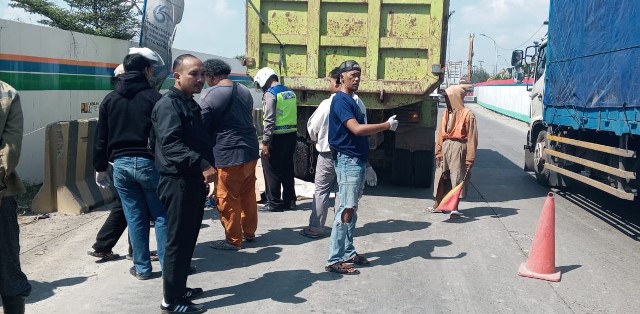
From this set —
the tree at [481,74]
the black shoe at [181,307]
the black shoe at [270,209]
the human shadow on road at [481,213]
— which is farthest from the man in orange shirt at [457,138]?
the tree at [481,74]

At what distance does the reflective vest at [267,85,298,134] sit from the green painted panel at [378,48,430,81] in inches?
61.8

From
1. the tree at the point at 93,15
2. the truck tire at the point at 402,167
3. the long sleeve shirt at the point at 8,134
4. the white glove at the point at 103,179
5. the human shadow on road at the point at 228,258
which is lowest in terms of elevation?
the human shadow on road at the point at 228,258

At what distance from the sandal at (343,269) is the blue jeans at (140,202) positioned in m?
Answer: 1.50

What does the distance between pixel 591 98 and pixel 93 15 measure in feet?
103

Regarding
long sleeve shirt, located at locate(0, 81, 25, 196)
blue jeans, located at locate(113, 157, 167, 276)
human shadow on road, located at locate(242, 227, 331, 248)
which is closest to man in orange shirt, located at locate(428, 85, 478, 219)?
human shadow on road, located at locate(242, 227, 331, 248)

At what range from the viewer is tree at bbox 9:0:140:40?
107 feet

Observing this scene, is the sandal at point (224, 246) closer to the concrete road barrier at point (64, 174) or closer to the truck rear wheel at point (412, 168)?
the concrete road barrier at point (64, 174)

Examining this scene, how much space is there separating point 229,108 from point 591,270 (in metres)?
3.65

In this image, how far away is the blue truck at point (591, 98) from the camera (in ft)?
21.9

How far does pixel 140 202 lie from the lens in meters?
4.83

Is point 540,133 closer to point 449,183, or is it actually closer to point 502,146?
point 449,183

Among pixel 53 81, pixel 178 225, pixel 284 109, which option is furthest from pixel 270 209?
pixel 53 81

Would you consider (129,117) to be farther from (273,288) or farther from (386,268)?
(386,268)

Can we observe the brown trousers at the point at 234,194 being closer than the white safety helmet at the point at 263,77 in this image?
Yes
